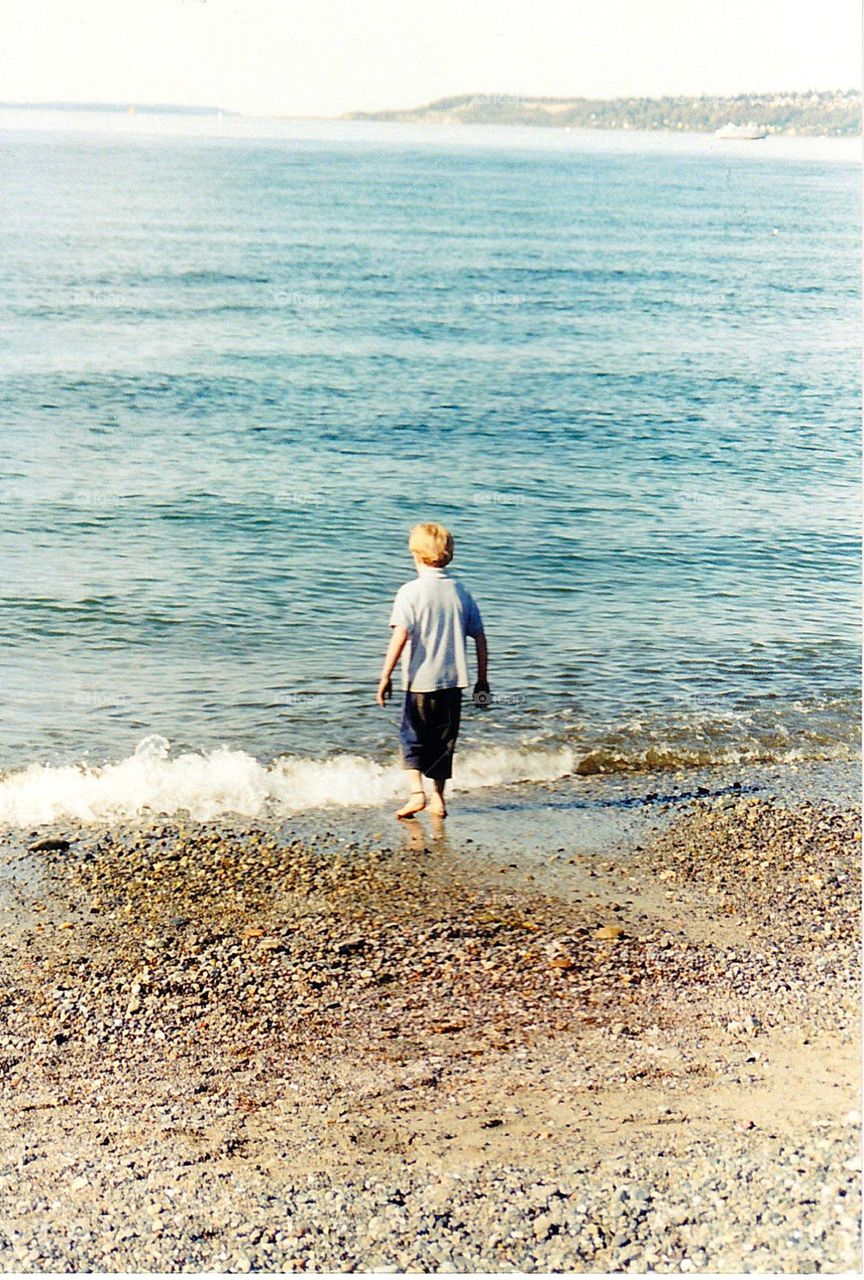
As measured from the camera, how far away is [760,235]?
72250 millimetres

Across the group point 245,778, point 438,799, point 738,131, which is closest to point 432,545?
point 438,799

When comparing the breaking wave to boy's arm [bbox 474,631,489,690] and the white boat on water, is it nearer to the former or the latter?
boy's arm [bbox 474,631,489,690]

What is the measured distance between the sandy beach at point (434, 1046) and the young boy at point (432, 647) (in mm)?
730

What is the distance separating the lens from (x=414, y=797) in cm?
948

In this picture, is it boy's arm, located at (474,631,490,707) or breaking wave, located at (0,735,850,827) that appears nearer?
boy's arm, located at (474,631,490,707)

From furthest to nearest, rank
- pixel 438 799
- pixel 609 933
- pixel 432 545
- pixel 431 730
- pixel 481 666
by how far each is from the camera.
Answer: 1. pixel 438 799
2. pixel 431 730
3. pixel 481 666
4. pixel 432 545
5. pixel 609 933

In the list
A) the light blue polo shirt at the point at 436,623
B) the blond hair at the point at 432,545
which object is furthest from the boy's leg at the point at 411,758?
the blond hair at the point at 432,545

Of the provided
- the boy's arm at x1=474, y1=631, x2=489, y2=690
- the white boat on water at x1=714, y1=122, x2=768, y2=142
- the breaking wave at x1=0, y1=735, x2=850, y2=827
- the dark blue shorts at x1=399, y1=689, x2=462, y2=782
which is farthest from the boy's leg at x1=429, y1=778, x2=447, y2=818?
the white boat on water at x1=714, y1=122, x2=768, y2=142

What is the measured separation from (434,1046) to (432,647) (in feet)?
10.5

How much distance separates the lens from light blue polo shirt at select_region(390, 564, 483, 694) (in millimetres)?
8820

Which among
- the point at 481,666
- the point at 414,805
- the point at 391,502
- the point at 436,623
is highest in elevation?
the point at 436,623

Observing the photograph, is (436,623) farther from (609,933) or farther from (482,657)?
(609,933)

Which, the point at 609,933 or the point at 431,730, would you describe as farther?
the point at 431,730

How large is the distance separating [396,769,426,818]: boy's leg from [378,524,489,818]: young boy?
16 centimetres
